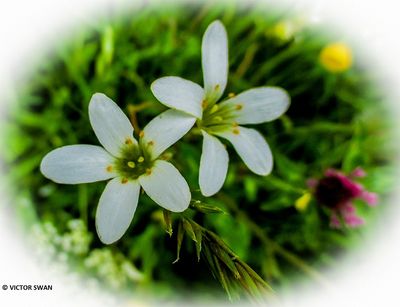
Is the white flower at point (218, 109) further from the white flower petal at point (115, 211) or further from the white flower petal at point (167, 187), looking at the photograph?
the white flower petal at point (115, 211)

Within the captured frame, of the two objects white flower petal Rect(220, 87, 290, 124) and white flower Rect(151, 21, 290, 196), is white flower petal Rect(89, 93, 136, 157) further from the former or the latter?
white flower petal Rect(220, 87, 290, 124)

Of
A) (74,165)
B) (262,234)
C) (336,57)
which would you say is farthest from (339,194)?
(74,165)

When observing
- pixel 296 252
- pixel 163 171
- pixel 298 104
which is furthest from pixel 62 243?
pixel 298 104

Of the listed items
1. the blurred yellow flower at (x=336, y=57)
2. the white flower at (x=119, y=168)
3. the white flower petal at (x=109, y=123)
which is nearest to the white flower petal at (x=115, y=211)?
the white flower at (x=119, y=168)

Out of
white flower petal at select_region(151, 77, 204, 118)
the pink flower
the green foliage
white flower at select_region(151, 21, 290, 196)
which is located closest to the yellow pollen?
white flower at select_region(151, 21, 290, 196)

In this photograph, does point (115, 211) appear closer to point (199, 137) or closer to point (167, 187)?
point (167, 187)
